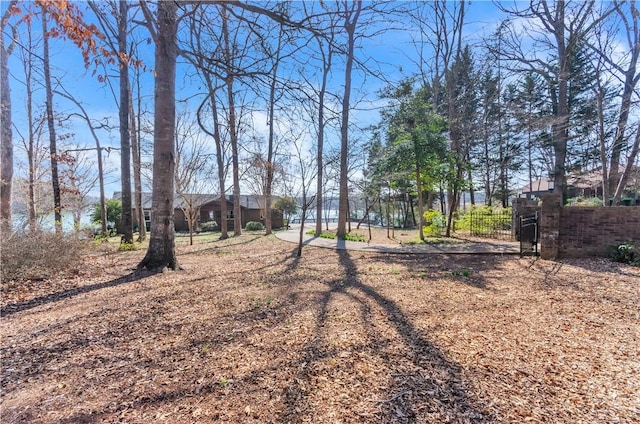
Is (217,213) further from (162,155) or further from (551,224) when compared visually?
(551,224)

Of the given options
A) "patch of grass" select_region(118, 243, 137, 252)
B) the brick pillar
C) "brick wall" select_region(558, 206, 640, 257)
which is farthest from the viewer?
"patch of grass" select_region(118, 243, 137, 252)

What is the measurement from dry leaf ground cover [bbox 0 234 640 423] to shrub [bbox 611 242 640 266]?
219 centimetres

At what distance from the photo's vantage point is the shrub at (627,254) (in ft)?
20.9

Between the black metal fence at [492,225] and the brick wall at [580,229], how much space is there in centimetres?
429

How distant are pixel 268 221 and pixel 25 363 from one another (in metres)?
13.8

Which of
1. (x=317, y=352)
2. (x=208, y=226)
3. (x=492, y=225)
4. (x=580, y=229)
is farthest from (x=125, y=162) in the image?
(x=208, y=226)

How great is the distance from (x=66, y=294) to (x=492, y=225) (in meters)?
13.6

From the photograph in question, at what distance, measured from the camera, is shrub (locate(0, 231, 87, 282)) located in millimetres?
4524

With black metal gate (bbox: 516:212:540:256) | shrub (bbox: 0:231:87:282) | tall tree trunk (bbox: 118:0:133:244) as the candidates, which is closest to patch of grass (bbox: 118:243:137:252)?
Answer: tall tree trunk (bbox: 118:0:133:244)

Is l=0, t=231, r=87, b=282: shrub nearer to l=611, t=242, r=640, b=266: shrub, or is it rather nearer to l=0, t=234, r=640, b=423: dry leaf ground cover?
l=0, t=234, r=640, b=423: dry leaf ground cover

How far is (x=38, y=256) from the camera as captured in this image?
4.89m

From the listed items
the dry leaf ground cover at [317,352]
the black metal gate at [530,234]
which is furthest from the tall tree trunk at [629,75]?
the dry leaf ground cover at [317,352]

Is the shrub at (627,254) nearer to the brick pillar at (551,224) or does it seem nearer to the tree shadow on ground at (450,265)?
the brick pillar at (551,224)

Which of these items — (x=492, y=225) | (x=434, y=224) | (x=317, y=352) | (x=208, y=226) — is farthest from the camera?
(x=208, y=226)
